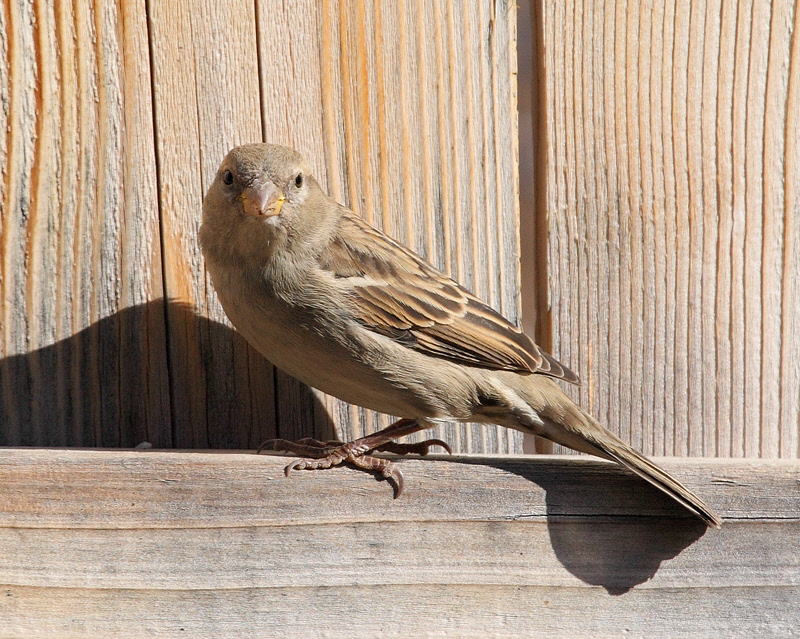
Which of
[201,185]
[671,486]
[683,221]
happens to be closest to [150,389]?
[201,185]

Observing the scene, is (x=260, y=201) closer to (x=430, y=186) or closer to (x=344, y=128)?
(x=344, y=128)

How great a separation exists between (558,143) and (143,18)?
129cm

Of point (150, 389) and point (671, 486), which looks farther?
point (150, 389)

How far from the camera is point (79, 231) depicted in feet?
8.72

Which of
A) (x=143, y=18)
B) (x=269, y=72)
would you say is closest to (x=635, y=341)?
(x=269, y=72)

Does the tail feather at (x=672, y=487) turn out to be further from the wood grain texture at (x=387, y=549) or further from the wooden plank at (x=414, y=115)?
the wooden plank at (x=414, y=115)

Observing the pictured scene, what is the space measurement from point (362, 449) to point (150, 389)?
2.30 ft

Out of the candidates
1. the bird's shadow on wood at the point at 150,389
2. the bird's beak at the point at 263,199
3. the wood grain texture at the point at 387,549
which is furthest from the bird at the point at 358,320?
the wood grain texture at the point at 387,549

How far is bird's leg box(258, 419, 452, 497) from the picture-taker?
2223 millimetres

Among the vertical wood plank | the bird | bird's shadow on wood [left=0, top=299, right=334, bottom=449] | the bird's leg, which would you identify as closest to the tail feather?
the bird

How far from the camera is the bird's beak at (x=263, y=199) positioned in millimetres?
2617

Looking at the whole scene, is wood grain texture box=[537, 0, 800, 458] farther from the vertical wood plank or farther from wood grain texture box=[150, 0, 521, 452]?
the vertical wood plank

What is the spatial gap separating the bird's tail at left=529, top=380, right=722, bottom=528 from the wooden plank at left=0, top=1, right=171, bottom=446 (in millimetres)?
1193

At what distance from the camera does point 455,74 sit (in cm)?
273
